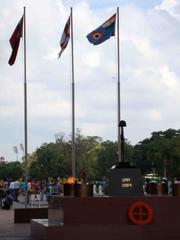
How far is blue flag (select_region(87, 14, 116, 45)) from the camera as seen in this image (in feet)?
102

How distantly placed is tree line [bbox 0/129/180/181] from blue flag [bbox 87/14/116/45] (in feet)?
199

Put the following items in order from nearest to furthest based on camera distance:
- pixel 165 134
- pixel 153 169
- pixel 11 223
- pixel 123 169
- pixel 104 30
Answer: pixel 123 169, pixel 11 223, pixel 104 30, pixel 153 169, pixel 165 134

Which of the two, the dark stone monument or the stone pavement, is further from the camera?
the stone pavement

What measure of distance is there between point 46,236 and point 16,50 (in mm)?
15853

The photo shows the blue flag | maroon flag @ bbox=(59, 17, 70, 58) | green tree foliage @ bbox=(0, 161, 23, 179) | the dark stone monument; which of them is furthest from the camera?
green tree foliage @ bbox=(0, 161, 23, 179)

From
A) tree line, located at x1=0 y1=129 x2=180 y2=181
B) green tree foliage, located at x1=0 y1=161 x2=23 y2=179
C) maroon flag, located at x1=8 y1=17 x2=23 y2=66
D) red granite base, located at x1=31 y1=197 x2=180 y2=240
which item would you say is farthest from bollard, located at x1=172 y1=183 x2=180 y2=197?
green tree foliage, located at x1=0 y1=161 x2=23 y2=179

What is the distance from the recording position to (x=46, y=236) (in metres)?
17.4

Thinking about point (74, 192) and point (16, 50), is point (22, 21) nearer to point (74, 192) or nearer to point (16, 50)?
point (16, 50)

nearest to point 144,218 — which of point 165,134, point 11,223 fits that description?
point 11,223

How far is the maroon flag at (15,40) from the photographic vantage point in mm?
31500

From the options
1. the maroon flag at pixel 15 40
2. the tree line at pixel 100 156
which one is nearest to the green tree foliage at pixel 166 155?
the tree line at pixel 100 156

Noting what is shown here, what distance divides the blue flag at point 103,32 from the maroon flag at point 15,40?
3539 millimetres

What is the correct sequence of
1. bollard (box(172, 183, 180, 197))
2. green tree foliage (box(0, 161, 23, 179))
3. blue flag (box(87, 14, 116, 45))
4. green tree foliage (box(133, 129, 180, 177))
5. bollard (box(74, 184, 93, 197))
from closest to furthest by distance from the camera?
1. bollard (box(74, 184, 93, 197))
2. bollard (box(172, 183, 180, 197))
3. blue flag (box(87, 14, 116, 45))
4. green tree foliage (box(133, 129, 180, 177))
5. green tree foliage (box(0, 161, 23, 179))

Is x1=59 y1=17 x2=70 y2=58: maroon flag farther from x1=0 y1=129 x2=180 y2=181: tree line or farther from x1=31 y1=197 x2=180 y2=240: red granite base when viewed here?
x1=0 y1=129 x2=180 y2=181: tree line
